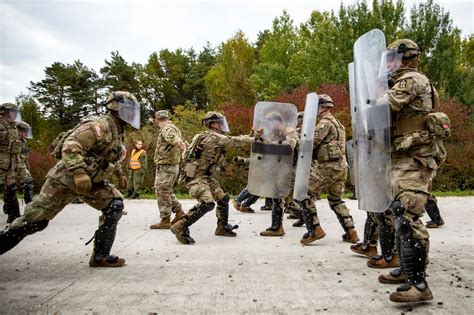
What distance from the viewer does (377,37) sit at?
155 inches

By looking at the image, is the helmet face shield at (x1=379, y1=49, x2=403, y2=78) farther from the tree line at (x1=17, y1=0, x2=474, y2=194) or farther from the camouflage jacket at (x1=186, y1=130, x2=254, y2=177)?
the tree line at (x1=17, y1=0, x2=474, y2=194)

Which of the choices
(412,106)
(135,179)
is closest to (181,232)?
(412,106)

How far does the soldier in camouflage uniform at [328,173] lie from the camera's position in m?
5.59

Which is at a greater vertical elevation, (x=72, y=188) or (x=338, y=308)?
(x=72, y=188)

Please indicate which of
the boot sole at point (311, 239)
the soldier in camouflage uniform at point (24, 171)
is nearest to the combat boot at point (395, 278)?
the boot sole at point (311, 239)

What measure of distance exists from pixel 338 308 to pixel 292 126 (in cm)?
333

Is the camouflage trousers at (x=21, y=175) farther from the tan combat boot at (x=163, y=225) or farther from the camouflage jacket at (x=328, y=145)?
the camouflage jacket at (x=328, y=145)

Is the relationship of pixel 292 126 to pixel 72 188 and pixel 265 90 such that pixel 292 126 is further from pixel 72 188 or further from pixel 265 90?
pixel 265 90

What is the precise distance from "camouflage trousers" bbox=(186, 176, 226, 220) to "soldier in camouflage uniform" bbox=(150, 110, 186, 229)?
1151 mm

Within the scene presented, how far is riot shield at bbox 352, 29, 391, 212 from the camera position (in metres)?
3.51

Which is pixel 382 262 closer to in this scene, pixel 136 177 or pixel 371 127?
pixel 371 127

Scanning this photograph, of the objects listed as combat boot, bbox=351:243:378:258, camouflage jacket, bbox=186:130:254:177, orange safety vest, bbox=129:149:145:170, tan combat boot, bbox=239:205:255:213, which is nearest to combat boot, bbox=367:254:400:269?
combat boot, bbox=351:243:378:258

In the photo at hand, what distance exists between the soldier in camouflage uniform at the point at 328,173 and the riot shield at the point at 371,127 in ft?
5.78

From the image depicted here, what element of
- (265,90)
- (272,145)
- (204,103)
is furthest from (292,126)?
(204,103)
